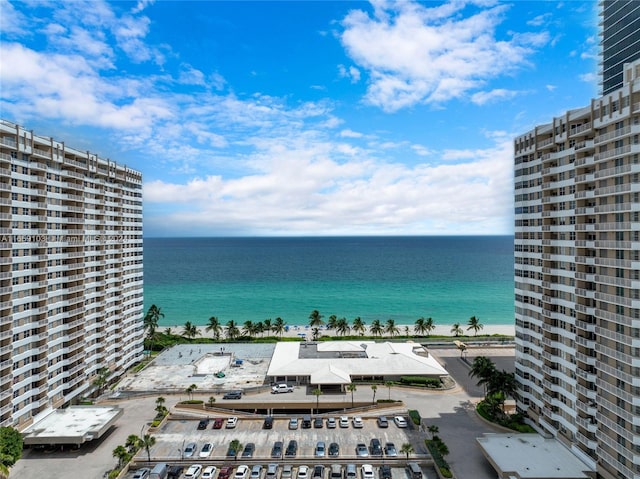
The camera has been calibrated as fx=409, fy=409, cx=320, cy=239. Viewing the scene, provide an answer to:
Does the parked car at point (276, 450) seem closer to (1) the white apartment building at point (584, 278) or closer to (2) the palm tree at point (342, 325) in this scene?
(1) the white apartment building at point (584, 278)

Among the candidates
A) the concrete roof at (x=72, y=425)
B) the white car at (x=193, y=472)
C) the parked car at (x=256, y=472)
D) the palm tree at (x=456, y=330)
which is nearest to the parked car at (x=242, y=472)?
the parked car at (x=256, y=472)

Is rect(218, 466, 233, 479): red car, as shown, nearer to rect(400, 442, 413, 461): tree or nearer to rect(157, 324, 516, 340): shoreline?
rect(400, 442, 413, 461): tree

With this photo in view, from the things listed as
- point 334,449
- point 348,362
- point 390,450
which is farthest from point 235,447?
point 348,362

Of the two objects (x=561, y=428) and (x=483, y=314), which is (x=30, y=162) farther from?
(x=483, y=314)

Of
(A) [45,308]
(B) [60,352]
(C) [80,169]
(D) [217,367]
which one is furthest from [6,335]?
(D) [217,367]

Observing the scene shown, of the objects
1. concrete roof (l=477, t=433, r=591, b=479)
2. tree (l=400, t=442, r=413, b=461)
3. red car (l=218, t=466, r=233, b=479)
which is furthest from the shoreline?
red car (l=218, t=466, r=233, b=479)
